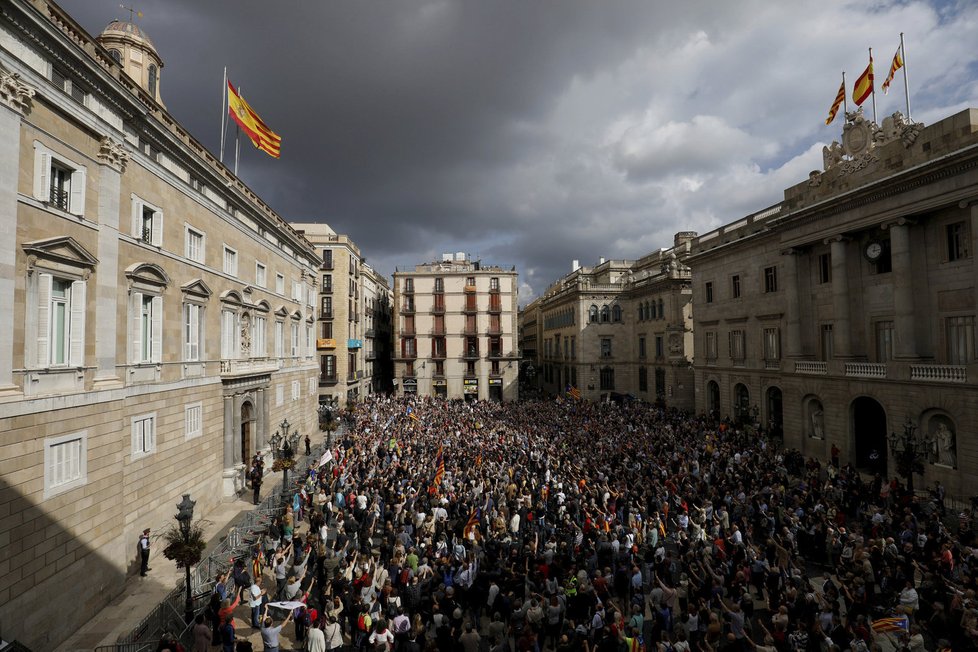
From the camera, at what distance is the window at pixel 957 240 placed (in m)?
20.1

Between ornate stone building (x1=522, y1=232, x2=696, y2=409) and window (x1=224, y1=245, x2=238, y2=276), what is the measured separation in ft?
107

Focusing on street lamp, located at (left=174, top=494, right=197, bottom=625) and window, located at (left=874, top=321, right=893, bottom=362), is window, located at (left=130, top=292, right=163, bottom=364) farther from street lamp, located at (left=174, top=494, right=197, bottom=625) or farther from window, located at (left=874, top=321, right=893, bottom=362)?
window, located at (left=874, top=321, right=893, bottom=362)

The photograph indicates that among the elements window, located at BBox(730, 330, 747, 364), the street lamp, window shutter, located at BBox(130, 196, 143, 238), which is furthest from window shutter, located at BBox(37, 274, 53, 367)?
window, located at BBox(730, 330, 747, 364)

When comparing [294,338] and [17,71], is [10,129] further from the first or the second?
[294,338]

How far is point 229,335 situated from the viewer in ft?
74.0

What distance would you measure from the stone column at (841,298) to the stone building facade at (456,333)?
36.3 m

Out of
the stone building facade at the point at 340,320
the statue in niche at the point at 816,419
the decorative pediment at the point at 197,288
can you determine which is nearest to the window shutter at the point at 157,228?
the decorative pediment at the point at 197,288

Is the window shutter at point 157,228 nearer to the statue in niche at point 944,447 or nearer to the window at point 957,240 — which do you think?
the window at point 957,240

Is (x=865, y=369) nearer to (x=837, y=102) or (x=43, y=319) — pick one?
(x=837, y=102)

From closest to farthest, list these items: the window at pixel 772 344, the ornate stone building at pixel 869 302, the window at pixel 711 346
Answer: the ornate stone building at pixel 869 302, the window at pixel 772 344, the window at pixel 711 346

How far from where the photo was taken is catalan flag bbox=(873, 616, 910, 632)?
8.70 m

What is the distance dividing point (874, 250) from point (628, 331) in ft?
98.6

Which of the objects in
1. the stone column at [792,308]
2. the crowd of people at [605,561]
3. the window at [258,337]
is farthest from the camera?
the stone column at [792,308]

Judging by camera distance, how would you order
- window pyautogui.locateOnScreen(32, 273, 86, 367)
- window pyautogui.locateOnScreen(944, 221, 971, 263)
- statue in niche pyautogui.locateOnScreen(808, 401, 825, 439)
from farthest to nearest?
1. statue in niche pyautogui.locateOnScreen(808, 401, 825, 439)
2. window pyautogui.locateOnScreen(944, 221, 971, 263)
3. window pyautogui.locateOnScreen(32, 273, 86, 367)
